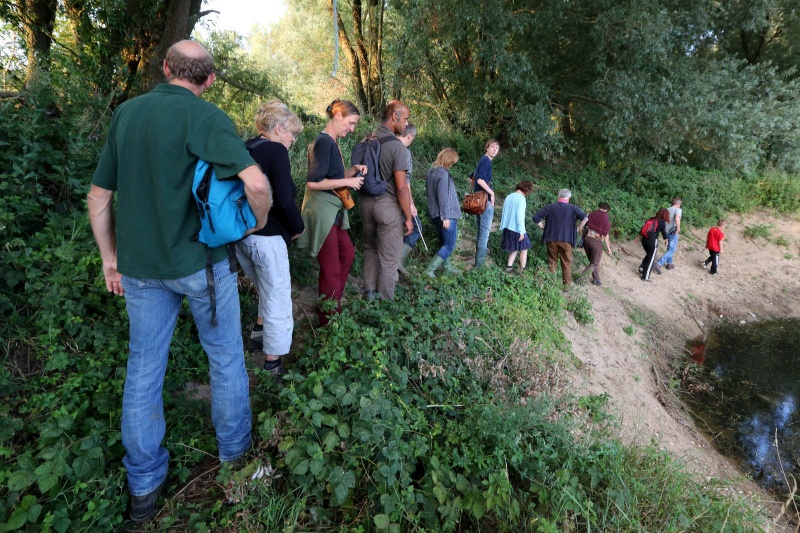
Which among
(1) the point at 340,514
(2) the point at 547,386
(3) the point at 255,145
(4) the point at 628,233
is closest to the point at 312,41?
(4) the point at 628,233

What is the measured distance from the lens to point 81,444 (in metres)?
2.32

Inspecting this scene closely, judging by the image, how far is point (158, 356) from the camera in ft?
7.54

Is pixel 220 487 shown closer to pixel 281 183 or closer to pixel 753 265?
pixel 281 183

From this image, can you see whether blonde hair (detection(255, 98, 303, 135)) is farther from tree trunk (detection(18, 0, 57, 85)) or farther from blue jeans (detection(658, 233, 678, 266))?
blue jeans (detection(658, 233, 678, 266))

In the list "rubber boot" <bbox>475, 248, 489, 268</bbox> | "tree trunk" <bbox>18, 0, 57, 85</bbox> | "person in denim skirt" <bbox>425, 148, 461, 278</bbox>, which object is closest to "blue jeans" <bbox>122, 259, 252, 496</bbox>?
"person in denim skirt" <bbox>425, 148, 461, 278</bbox>

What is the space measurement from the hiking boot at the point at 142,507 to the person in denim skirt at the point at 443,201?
4065mm

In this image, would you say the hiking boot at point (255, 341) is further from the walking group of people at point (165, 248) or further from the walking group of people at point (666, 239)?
the walking group of people at point (666, 239)

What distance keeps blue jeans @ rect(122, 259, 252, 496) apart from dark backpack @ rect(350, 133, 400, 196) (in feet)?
6.66

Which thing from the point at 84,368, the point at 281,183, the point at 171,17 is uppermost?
the point at 171,17

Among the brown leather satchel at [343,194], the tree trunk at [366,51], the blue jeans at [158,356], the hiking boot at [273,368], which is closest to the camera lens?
the blue jeans at [158,356]

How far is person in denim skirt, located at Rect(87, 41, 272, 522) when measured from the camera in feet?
6.86

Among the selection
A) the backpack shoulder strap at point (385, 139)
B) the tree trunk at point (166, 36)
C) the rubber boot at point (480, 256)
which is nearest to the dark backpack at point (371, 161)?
the backpack shoulder strap at point (385, 139)

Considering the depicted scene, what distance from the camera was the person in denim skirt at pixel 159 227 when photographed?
209 centimetres

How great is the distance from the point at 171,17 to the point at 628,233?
36.7ft
